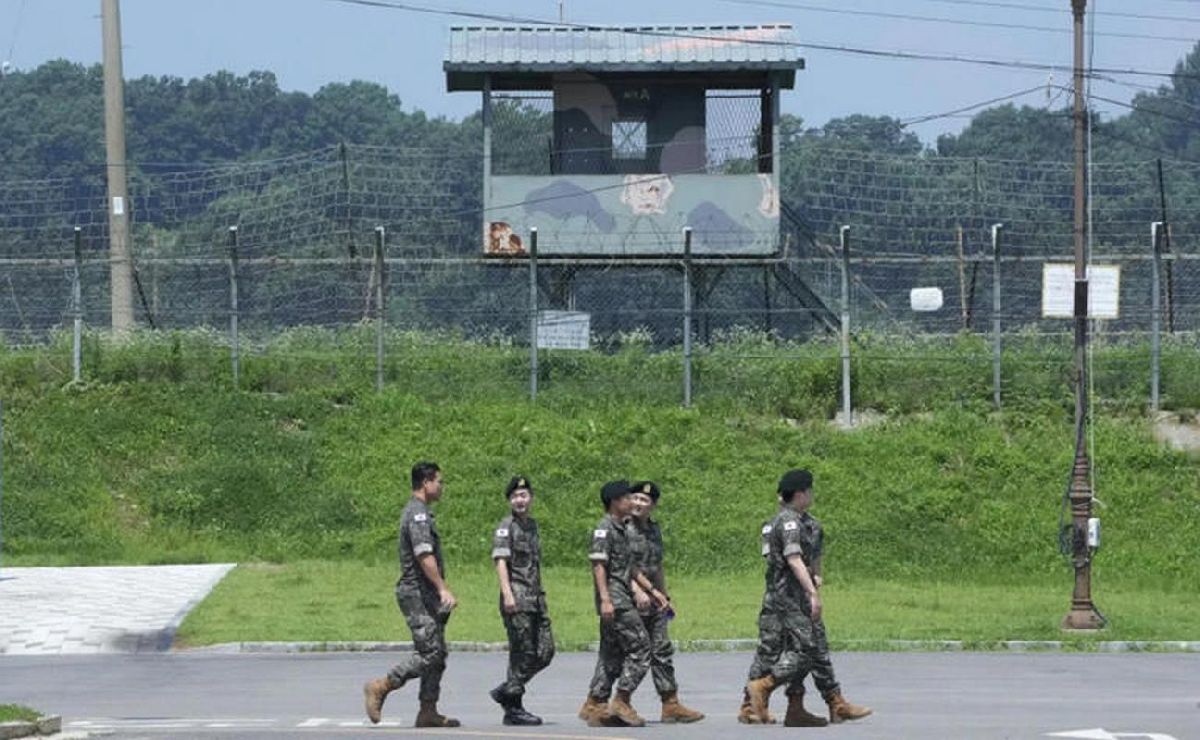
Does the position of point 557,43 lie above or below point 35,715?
above

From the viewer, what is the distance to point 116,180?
39.7 metres

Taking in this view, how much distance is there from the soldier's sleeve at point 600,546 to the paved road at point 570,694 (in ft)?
3.80

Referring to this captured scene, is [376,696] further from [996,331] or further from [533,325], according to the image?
[996,331]

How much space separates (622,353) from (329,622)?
12110 millimetres

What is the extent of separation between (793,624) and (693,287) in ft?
72.6

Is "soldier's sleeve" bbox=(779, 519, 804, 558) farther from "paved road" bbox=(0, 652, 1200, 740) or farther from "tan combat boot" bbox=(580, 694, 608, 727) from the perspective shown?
"tan combat boot" bbox=(580, 694, 608, 727)

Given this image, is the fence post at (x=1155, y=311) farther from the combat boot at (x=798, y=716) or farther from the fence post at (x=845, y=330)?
the combat boot at (x=798, y=716)

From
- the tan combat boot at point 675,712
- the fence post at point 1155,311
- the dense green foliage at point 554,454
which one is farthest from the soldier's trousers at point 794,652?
the fence post at point 1155,311

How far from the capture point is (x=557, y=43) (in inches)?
1641

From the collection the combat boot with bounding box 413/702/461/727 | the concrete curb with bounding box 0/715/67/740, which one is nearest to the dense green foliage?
the combat boot with bounding box 413/702/461/727

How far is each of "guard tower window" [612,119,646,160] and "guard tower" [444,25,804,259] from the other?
16 millimetres

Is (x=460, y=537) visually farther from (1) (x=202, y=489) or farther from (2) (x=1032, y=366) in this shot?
(2) (x=1032, y=366)

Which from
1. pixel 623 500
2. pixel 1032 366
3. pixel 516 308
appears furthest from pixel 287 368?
pixel 623 500

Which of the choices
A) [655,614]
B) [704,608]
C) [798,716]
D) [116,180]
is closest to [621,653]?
[655,614]
